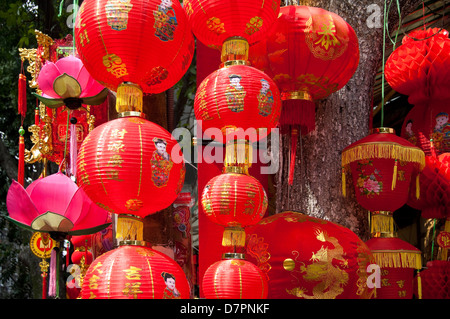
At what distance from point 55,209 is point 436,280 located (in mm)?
2348

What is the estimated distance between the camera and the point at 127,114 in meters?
2.33

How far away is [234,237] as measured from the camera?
258 cm

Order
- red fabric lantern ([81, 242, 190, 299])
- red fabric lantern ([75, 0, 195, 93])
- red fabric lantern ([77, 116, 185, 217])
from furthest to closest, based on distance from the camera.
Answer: red fabric lantern ([75, 0, 195, 93])
red fabric lantern ([77, 116, 185, 217])
red fabric lantern ([81, 242, 190, 299])

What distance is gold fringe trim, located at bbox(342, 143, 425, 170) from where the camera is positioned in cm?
315

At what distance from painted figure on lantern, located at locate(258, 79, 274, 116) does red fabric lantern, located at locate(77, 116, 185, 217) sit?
1.41 feet

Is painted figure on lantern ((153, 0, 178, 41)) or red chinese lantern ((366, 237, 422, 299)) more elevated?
painted figure on lantern ((153, 0, 178, 41))

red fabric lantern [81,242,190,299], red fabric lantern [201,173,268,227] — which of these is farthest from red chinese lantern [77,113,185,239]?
red fabric lantern [201,173,268,227]

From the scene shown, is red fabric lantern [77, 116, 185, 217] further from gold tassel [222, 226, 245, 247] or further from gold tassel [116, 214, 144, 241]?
gold tassel [222, 226, 245, 247]

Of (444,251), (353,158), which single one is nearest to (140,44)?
(353,158)

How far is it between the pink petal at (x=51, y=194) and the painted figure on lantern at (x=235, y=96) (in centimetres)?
154

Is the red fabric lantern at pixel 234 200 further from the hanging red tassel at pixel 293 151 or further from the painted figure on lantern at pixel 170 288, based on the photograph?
the hanging red tassel at pixel 293 151

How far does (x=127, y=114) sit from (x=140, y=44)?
0.90ft

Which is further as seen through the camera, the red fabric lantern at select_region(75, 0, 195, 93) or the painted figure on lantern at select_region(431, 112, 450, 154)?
the painted figure on lantern at select_region(431, 112, 450, 154)

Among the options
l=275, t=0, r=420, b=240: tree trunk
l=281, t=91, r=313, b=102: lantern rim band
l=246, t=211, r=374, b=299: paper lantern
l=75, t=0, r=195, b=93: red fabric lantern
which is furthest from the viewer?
l=275, t=0, r=420, b=240: tree trunk
